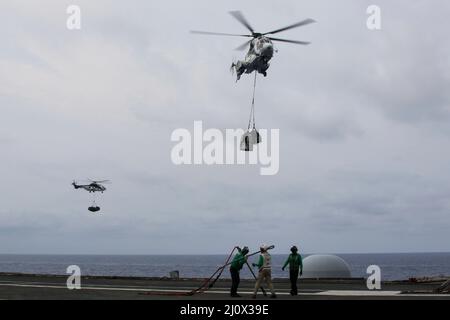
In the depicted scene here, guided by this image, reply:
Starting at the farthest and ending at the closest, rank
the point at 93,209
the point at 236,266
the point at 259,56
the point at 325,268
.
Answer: the point at 93,209, the point at 325,268, the point at 259,56, the point at 236,266

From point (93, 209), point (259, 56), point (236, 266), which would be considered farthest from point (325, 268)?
point (93, 209)

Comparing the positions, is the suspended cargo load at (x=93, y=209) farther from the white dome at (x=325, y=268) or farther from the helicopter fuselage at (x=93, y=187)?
the white dome at (x=325, y=268)

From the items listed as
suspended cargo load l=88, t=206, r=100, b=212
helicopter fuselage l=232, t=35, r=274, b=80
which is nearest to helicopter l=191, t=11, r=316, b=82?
helicopter fuselage l=232, t=35, r=274, b=80

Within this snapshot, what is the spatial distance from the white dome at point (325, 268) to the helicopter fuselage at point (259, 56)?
16.3 metres

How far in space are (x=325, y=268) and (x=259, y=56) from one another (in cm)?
1749

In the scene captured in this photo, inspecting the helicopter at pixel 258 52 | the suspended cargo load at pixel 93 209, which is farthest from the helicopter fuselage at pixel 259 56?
the suspended cargo load at pixel 93 209

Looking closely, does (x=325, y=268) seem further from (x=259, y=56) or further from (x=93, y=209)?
(x=93, y=209)

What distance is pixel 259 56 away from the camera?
3381 centimetres

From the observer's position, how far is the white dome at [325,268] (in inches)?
1635

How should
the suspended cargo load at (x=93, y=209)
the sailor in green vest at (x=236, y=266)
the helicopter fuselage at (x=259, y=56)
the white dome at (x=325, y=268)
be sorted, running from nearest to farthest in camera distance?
the sailor in green vest at (x=236, y=266), the helicopter fuselage at (x=259, y=56), the white dome at (x=325, y=268), the suspended cargo load at (x=93, y=209)
